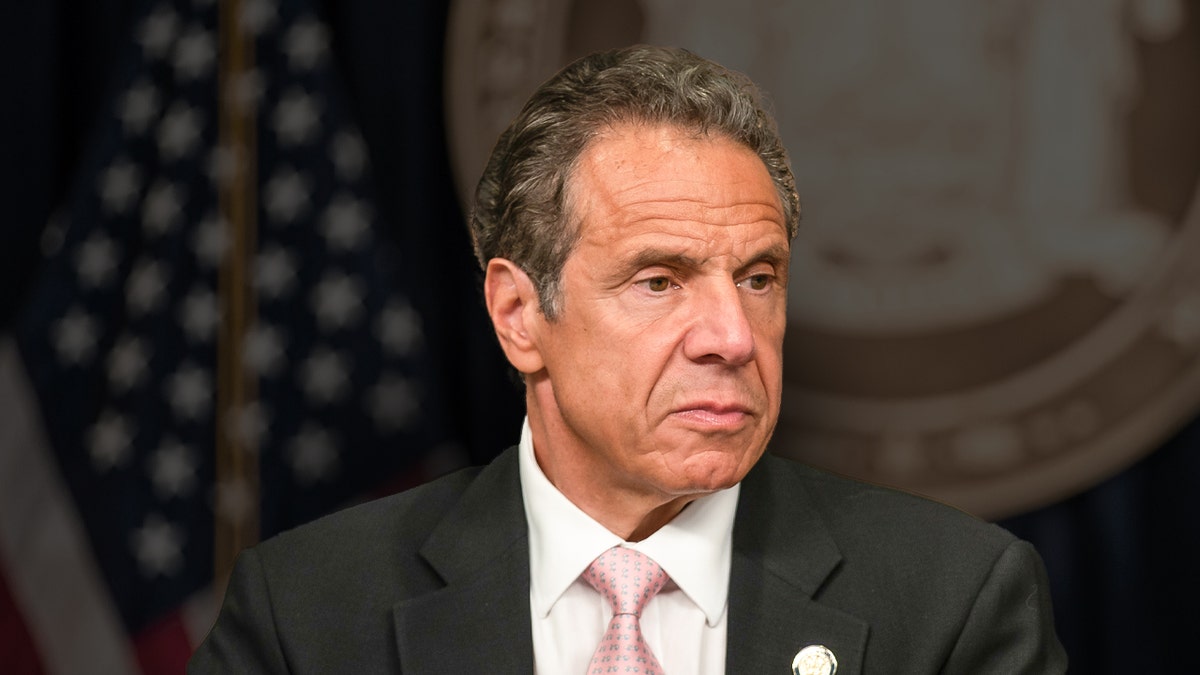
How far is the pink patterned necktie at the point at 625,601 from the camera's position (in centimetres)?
232

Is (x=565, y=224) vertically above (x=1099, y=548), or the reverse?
(x=565, y=224)

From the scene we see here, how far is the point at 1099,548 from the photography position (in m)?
3.68

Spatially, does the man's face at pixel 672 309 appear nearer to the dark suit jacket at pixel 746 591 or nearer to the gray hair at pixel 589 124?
the gray hair at pixel 589 124

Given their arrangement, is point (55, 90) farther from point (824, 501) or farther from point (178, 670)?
point (824, 501)

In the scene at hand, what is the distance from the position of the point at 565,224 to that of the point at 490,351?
1533 mm

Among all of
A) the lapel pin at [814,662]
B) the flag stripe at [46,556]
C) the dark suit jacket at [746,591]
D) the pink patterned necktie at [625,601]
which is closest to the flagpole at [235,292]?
the flag stripe at [46,556]

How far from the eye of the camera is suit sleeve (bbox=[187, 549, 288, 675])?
8.25ft

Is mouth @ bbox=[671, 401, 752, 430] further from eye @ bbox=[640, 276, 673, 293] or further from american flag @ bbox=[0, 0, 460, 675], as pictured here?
american flag @ bbox=[0, 0, 460, 675]

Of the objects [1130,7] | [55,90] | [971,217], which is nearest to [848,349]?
[971,217]

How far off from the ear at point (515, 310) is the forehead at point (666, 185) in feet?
0.62

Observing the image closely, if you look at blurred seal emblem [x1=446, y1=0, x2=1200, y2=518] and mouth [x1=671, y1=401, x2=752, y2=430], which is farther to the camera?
blurred seal emblem [x1=446, y1=0, x2=1200, y2=518]

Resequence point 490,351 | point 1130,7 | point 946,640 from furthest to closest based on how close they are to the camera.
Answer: point 490,351 → point 1130,7 → point 946,640

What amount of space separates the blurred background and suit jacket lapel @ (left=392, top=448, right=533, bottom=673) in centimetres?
125

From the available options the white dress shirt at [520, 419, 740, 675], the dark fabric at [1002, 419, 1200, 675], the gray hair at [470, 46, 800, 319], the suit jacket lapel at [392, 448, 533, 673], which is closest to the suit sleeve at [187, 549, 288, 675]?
the suit jacket lapel at [392, 448, 533, 673]
